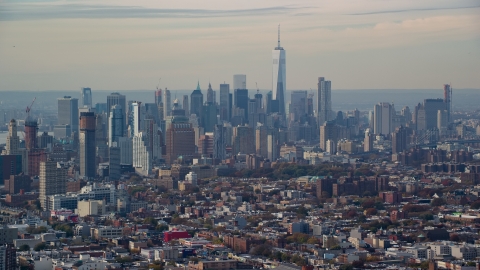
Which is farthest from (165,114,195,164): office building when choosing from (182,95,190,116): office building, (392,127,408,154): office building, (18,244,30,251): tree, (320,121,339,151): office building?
(18,244,30,251): tree

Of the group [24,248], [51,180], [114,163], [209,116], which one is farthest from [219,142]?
[24,248]

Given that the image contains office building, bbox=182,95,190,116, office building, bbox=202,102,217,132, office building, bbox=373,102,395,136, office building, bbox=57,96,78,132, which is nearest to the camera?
office building, bbox=57,96,78,132

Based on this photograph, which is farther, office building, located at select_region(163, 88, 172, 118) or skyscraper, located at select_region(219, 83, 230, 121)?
skyscraper, located at select_region(219, 83, 230, 121)

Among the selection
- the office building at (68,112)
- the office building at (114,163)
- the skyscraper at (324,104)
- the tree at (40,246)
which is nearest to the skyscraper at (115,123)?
the office building at (68,112)

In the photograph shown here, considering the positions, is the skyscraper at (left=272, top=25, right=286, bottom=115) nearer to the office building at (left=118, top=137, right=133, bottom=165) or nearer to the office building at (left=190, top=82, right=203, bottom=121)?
the office building at (left=190, top=82, right=203, bottom=121)

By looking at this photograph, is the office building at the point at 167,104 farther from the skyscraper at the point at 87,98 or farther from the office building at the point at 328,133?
the office building at the point at 328,133

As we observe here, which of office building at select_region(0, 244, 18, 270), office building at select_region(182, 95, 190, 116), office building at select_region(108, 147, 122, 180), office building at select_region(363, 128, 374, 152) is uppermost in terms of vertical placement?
office building at select_region(182, 95, 190, 116)

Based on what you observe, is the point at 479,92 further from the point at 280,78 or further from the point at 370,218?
the point at 280,78
